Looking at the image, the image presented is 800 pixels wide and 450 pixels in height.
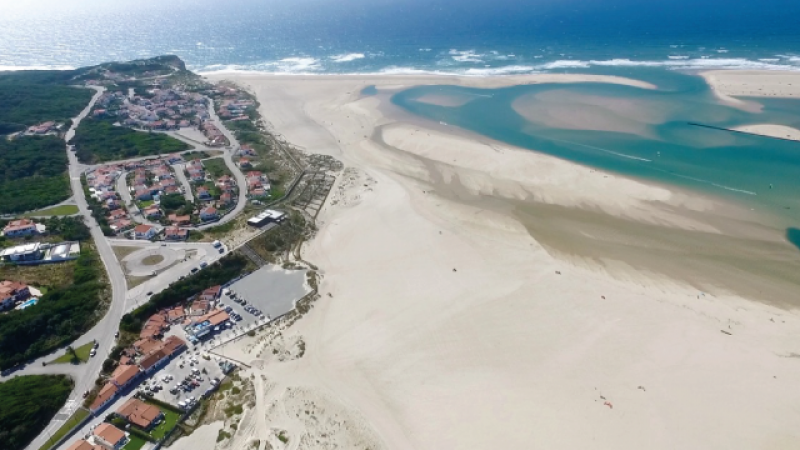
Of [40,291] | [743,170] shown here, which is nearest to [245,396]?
[40,291]

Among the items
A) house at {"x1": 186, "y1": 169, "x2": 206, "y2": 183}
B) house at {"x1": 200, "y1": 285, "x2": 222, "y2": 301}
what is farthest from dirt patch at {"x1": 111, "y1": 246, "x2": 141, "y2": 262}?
→ house at {"x1": 186, "y1": 169, "x2": 206, "y2": 183}

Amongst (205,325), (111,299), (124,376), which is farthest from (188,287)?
(124,376)

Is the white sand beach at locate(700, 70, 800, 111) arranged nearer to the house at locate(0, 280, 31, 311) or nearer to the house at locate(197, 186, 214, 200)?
the house at locate(197, 186, 214, 200)

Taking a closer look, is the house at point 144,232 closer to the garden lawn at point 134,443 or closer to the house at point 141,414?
the house at point 141,414

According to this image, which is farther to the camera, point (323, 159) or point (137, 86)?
point (137, 86)

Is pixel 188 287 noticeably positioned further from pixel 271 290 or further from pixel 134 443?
pixel 134 443

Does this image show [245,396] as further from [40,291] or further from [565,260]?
[565,260]
